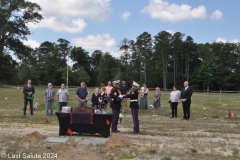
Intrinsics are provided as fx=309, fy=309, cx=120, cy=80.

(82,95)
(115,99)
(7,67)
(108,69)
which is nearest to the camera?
(115,99)

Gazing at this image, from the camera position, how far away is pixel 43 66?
107m

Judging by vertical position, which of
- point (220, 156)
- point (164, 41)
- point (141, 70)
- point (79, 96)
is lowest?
point (220, 156)

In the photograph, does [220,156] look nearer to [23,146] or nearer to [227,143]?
[227,143]

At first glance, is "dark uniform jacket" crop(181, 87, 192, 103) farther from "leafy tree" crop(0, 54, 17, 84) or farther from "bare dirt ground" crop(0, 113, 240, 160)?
"leafy tree" crop(0, 54, 17, 84)

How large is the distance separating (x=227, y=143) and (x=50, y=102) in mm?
9548

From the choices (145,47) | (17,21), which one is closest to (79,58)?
(145,47)

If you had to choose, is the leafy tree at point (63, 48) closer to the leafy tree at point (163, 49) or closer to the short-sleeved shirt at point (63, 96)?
the leafy tree at point (163, 49)

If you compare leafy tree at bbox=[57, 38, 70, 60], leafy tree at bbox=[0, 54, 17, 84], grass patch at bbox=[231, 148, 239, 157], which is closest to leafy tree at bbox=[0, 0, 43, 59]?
leafy tree at bbox=[0, 54, 17, 84]

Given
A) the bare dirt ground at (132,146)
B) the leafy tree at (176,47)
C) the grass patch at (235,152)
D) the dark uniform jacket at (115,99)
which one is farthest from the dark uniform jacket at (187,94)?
the leafy tree at (176,47)

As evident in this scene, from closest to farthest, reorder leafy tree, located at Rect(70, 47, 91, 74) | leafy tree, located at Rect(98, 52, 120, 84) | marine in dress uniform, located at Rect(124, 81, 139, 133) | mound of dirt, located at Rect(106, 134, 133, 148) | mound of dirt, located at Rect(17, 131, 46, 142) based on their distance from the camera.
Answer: mound of dirt, located at Rect(106, 134, 133, 148) → mound of dirt, located at Rect(17, 131, 46, 142) → marine in dress uniform, located at Rect(124, 81, 139, 133) → leafy tree, located at Rect(98, 52, 120, 84) → leafy tree, located at Rect(70, 47, 91, 74)

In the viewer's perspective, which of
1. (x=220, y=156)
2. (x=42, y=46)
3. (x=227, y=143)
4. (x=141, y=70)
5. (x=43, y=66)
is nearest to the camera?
(x=220, y=156)

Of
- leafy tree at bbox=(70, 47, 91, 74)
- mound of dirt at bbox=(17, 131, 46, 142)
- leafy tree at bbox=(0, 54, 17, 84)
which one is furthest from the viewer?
leafy tree at bbox=(70, 47, 91, 74)

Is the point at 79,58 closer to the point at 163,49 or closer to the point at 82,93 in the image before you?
the point at 163,49

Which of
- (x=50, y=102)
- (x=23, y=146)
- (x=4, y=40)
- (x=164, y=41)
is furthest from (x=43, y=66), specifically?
(x=23, y=146)
